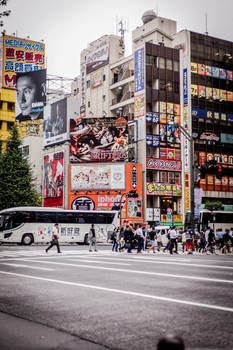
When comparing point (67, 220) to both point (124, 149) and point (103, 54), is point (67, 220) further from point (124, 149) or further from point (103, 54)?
point (103, 54)

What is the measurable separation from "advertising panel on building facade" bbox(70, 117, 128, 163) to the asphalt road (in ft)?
143

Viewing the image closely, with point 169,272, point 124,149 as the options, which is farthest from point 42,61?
point 169,272

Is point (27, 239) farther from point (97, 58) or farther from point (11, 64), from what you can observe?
point (11, 64)

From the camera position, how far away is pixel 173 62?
201 feet

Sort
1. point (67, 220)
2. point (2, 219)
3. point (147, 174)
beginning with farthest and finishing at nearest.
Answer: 1. point (147, 174)
2. point (67, 220)
3. point (2, 219)

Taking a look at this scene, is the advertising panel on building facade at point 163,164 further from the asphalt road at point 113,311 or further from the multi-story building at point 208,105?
the asphalt road at point 113,311

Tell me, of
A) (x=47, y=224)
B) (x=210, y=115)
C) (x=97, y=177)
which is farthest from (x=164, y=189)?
(x=47, y=224)

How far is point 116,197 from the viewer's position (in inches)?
2098

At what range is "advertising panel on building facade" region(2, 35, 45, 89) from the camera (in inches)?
2771

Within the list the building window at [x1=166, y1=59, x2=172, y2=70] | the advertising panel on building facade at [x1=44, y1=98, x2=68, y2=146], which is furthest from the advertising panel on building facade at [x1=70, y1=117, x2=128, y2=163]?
the building window at [x1=166, y1=59, x2=172, y2=70]

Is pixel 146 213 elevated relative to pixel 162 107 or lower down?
lower down

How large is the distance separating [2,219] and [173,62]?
37390 millimetres

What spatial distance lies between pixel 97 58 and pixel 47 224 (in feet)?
127

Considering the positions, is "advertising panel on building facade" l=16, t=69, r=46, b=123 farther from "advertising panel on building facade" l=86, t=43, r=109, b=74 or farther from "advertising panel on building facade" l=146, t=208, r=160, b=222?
"advertising panel on building facade" l=146, t=208, r=160, b=222
